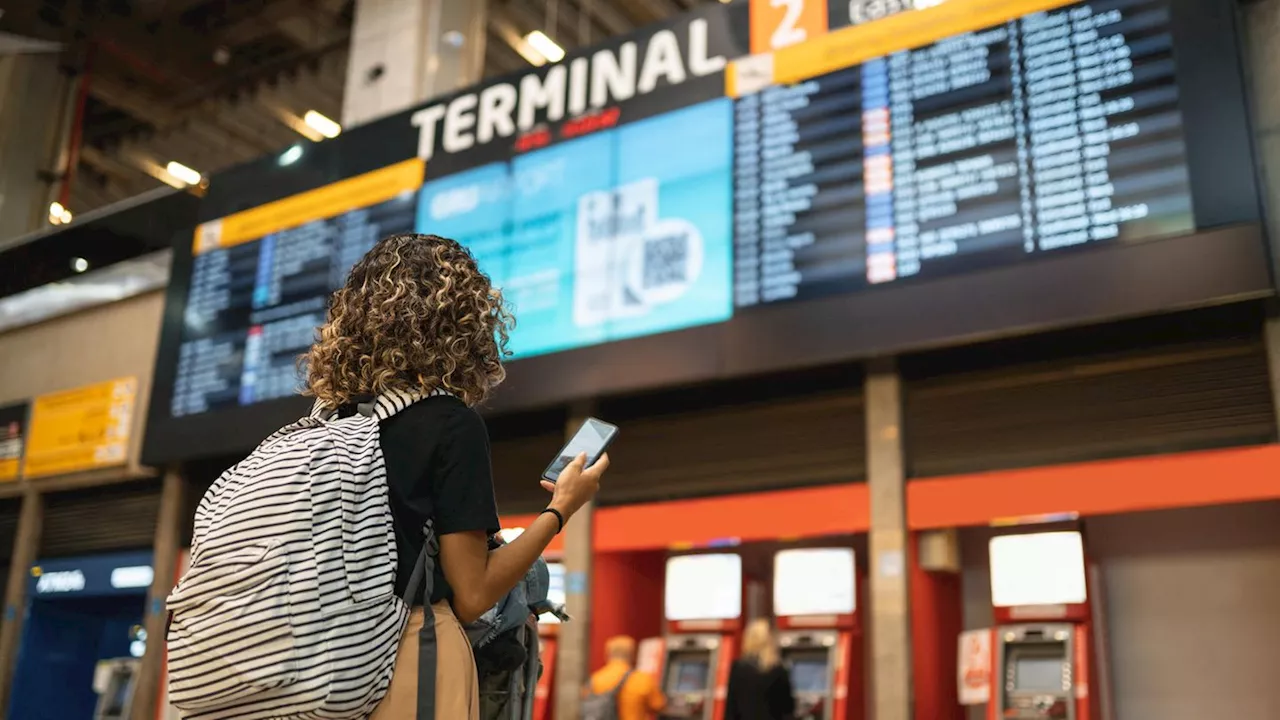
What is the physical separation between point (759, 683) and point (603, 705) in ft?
2.94

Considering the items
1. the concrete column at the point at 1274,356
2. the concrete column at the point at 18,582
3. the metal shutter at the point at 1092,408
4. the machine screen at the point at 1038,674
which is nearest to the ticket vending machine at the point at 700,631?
the metal shutter at the point at 1092,408

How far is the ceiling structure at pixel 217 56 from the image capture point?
34.7 ft

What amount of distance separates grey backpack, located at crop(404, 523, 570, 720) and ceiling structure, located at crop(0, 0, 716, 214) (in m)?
8.50

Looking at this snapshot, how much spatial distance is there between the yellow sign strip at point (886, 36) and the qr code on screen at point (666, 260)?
0.85 m

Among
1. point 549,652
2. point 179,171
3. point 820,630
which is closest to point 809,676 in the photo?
point 820,630

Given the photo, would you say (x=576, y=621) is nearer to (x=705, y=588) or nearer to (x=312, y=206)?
(x=705, y=588)

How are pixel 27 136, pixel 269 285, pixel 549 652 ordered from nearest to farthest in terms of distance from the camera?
1. pixel 549 652
2. pixel 269 285
3. pixel 27 136

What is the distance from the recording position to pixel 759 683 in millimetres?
5441

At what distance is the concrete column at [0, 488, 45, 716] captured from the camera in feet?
30.3

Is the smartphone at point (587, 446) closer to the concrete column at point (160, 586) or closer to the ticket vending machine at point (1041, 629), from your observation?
the ticket vending machine at point (1041, 629)

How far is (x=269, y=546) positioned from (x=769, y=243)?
4.51 m

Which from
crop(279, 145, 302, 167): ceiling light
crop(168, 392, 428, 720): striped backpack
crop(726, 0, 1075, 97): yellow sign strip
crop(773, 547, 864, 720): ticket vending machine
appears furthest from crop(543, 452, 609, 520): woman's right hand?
crop(279, 145, 302, 167): ceiling light

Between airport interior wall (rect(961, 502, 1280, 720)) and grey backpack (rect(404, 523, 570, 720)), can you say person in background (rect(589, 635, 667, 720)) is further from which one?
grey backpack (rect(404, 523, 570, 720))

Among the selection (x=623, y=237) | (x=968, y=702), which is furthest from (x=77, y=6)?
(x=968, y=702)
